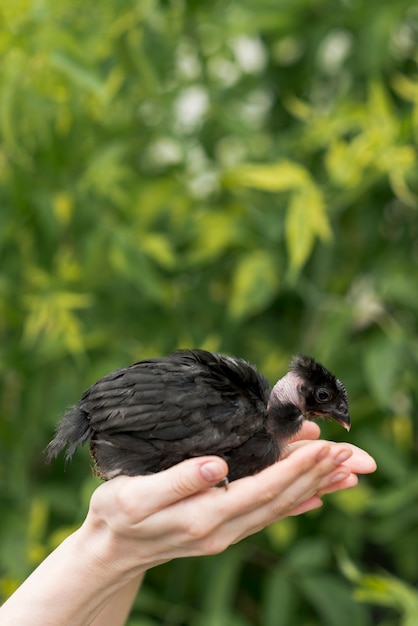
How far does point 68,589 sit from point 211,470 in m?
0.20

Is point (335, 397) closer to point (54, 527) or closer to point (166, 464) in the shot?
point (166, 464)

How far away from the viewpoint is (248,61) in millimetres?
1913

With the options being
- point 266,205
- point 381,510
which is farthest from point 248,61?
point 381,510

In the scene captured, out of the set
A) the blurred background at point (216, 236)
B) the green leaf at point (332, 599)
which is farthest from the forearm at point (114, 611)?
the green leaf at point (332, 599)

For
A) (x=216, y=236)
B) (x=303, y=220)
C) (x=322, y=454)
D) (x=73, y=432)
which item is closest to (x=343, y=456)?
(x=322, y=454)

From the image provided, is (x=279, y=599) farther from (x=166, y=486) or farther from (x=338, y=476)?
(x=166, y=486)

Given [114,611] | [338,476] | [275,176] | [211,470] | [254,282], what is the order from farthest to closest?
[254,282], [275,176], [114,611], [338,476], [211,470]

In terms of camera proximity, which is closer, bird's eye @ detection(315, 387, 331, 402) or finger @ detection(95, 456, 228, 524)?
finger @ detection(95, 456, 228, 524)

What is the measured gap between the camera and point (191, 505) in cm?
78

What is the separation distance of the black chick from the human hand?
0.14ft

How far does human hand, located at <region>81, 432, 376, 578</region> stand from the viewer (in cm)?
76

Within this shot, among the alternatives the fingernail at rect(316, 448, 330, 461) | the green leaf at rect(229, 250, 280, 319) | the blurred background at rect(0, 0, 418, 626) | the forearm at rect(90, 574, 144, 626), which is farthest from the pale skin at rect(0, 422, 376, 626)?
the green leaf at rect(229, 250, 280, 319)

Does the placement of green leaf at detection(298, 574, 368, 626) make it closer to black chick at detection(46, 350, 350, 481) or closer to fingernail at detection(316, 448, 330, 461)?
black chick at detection(46, 350, 350, 481)

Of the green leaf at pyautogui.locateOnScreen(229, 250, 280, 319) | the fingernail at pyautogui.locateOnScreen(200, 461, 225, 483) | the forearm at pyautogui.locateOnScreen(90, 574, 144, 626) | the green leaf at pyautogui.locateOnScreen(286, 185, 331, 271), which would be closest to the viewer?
the fingernail at pyautogui.locateOnScreen(200, 461, 225, 483)
